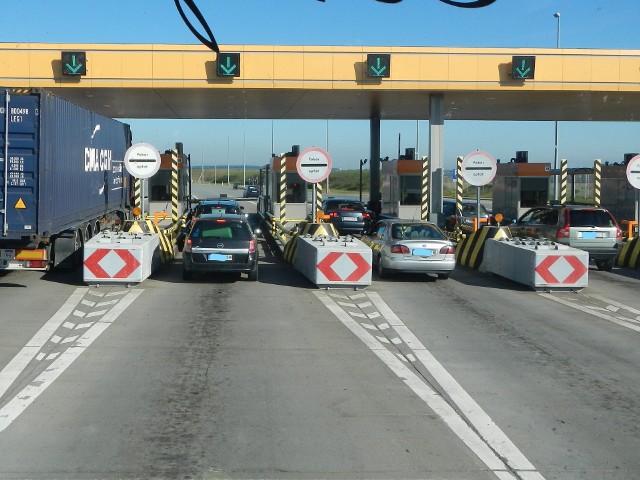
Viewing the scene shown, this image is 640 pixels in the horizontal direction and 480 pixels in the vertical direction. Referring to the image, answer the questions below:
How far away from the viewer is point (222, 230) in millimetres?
19266

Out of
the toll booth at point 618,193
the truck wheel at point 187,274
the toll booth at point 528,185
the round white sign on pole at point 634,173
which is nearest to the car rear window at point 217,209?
the truck wheel at point 187,274

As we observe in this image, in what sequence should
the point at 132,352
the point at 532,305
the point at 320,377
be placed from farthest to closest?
1. the point at 532,305
2. the point at 132,352
3. the point at 320,377

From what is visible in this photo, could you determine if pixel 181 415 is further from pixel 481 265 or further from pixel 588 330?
pixel 481 265

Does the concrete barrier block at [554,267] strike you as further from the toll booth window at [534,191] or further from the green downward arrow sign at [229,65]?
the toll booth window at [534,191]

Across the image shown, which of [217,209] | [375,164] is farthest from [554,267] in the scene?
[375,164]

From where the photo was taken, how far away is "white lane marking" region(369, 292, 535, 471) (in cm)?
725

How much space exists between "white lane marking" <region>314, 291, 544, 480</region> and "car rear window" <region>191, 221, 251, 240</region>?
5178 mm

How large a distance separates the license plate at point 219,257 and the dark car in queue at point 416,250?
3.49m

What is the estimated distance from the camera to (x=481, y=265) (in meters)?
22.9

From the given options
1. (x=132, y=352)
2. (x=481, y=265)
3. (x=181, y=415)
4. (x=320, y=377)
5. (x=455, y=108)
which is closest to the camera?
(x=181, y=415)

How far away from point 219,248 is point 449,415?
10.9 meters

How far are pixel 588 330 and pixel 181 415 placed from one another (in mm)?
7534

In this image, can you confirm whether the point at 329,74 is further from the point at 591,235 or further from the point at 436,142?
the point at 591,235

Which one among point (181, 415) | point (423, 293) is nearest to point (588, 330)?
point (423, 293)
